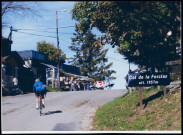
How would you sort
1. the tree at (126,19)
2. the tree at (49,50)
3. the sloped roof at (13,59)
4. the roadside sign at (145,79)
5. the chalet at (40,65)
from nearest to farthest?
the tree at (126,19)
the roadside sign at (145,79)
the chalet at (40,65)
the sloped roof at (13,59)
the tree at (49,50)

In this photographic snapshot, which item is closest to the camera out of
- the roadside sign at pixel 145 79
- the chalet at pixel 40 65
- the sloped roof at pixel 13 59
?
the roadside sign at pixel 145 79

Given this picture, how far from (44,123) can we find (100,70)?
33.3 metres

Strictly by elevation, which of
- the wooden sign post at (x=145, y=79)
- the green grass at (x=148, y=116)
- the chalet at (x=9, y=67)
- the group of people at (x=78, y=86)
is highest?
the chalet at (x=9, y=67)

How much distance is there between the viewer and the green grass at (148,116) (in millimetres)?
9047

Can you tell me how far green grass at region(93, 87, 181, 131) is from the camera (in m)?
9.05

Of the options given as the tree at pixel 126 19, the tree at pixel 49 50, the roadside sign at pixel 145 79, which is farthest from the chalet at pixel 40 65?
the roadside sign at pixel 145 79

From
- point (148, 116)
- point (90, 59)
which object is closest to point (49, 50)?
point (90, 59)

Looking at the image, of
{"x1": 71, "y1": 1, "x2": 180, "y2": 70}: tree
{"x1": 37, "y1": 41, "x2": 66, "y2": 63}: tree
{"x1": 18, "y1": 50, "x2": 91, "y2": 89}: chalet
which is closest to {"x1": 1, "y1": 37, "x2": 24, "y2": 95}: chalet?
{"x1": 18, "y1": 50, "x2": 91, "y2": 89}: chalet

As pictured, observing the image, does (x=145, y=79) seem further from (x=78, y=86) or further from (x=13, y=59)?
(x=78, y=86)

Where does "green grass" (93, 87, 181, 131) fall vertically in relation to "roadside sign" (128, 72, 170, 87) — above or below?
below

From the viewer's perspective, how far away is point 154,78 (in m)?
11.4

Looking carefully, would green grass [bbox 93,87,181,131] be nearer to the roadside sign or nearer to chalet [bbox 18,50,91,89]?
the roadside sign

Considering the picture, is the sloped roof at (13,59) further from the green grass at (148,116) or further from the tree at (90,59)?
the green grass at (148,116)

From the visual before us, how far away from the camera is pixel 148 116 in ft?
34.9
